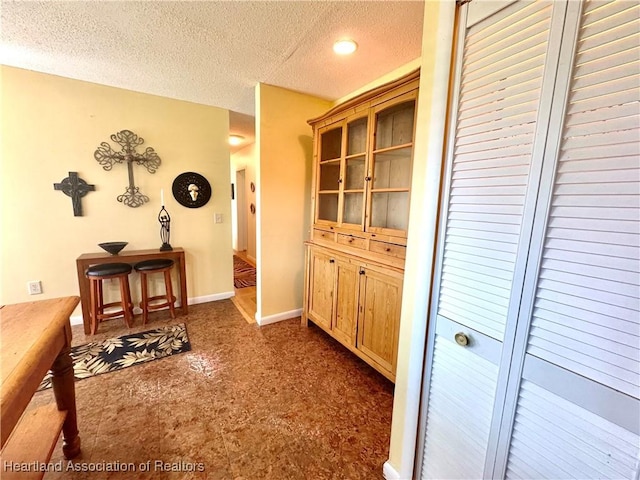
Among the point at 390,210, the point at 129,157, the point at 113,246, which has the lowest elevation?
the point at 113,246

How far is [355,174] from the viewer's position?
2.18 m

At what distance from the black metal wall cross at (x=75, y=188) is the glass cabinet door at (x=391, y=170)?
277cm

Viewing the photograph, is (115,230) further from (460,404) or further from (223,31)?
(460,404)

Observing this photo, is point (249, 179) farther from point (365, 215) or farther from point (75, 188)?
point (365, 215)

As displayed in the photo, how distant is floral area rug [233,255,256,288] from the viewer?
4079 mm

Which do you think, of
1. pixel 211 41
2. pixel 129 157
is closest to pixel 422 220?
pixel 211 41

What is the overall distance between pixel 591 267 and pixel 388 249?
1.16 m

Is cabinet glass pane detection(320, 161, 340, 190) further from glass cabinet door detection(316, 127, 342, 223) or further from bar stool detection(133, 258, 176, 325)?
bar stool detection(133, 258, 176, 325)

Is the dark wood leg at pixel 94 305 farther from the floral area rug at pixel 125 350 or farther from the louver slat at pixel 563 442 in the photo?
the louver slat at pixel 563 442

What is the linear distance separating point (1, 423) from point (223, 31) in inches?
81.5

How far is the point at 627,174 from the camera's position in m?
0.61

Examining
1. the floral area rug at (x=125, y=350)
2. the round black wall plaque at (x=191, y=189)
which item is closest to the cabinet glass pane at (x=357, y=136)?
the round black wall plaque at (x=191, y=189)

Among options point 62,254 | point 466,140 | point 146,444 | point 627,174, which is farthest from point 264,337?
point 627,174

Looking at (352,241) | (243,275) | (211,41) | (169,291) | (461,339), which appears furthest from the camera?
(243,275)
